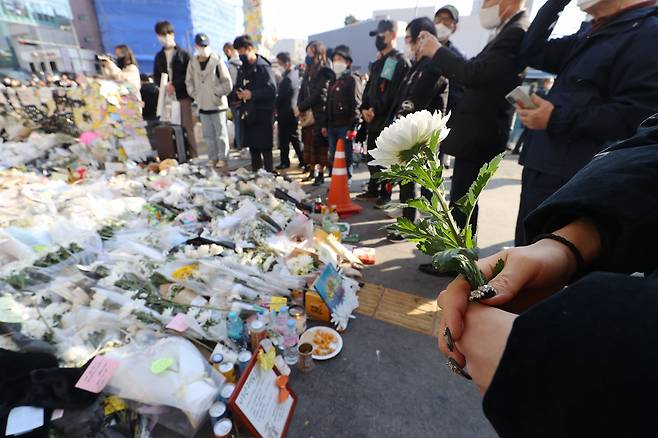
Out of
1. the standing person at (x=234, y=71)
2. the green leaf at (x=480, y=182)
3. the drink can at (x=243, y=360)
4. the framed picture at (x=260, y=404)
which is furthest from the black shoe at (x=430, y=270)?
the standing person at (x=234, y=71)

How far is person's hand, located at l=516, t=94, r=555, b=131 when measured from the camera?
185cm

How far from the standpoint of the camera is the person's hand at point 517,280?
0.57m

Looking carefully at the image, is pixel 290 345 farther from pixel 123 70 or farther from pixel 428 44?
pixel 123 70

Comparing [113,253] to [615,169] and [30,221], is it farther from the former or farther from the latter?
[615,169]

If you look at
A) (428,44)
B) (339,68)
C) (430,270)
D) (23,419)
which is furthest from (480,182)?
(339,68)

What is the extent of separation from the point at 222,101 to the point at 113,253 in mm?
3837

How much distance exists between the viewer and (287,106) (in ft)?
20.7

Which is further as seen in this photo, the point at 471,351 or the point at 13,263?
the point at 13,263

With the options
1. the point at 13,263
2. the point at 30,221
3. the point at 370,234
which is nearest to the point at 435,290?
the point at 370,234

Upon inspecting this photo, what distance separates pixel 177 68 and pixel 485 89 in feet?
17.7

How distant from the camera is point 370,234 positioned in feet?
13.0

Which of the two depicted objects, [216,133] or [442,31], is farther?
[216,133]

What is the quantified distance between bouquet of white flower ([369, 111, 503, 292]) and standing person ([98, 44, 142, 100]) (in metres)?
6.19

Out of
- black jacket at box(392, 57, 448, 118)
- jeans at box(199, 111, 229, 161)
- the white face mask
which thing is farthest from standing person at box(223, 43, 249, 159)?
the white face mask
